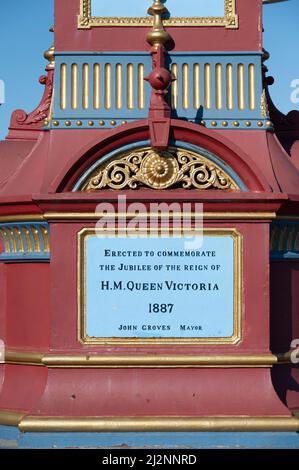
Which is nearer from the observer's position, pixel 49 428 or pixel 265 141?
pixel 49 428

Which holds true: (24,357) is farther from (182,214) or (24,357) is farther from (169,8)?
(169,8)

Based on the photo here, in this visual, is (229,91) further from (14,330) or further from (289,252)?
(14,330)

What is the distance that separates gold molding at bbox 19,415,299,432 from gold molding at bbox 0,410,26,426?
0.61m

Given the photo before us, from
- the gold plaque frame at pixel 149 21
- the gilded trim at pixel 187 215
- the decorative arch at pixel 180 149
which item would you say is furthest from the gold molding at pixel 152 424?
the gold plaque frame at pixel 149 21

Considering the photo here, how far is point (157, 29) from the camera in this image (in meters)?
12.0

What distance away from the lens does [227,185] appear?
11.8 m

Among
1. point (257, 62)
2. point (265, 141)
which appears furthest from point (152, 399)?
point (257, 62)

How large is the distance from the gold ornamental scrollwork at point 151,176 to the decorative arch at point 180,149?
0.02 m

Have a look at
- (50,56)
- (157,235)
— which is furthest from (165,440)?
(50,56)

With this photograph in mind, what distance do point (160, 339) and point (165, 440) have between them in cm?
99

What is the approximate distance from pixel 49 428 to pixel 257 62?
14.1 ft

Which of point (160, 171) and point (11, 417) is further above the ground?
point (160, 171)

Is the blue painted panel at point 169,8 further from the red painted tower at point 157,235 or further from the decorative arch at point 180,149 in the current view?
the decorative arch at point 180,149

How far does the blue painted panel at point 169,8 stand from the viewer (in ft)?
40.3
